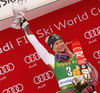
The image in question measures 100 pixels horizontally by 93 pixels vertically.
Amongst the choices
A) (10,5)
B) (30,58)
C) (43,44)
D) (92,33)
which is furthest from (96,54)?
(10,5)

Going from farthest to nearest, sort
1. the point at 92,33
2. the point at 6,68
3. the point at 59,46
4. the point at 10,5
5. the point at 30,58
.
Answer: the point at 92,33, the point at 30,58, the point at 6,68, the point at 10,5, the point at 59,46

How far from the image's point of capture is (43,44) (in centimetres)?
378

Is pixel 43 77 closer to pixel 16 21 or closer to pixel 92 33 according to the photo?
pixel 92 33

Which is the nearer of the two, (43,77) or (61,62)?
(61,62)

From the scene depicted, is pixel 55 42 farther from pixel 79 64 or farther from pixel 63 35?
pixel 63 35

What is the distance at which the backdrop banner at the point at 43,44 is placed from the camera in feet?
11.7

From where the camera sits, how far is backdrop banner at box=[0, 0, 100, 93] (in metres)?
3.57

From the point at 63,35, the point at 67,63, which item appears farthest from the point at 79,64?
the point at 63,35

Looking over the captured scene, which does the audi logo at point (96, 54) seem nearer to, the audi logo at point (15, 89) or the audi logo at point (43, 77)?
the audi logo at point (43, 77)

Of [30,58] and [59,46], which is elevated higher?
[30,58]

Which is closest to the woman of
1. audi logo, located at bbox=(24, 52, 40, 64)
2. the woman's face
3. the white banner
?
the woman's face

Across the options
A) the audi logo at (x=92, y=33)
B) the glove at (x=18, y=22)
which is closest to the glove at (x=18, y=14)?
the glove at (x=18, y=22)

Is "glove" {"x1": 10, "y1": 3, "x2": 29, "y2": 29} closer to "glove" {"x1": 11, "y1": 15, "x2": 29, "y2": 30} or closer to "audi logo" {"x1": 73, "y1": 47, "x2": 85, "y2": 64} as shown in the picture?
"glove" {"x1": 11, "y1": 15, "x2": 29, "y2": 30}

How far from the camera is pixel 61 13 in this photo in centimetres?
389
